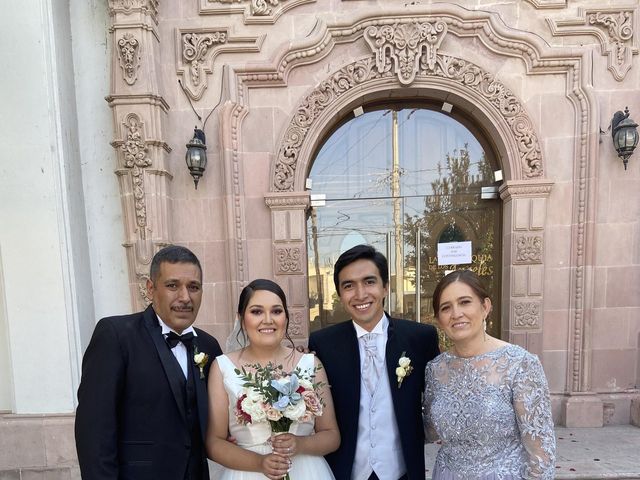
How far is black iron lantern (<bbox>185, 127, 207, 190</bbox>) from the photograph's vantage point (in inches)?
153

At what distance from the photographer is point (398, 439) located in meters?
1.88

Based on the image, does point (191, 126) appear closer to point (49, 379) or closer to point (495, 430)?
point (49, 379)

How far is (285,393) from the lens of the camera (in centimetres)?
142

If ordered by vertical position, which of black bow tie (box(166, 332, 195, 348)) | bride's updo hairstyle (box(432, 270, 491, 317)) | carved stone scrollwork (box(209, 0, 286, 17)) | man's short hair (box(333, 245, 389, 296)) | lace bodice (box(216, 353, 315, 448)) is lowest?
lace bodice (box(216, 353, 315, 448))

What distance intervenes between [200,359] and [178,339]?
167 millimetres

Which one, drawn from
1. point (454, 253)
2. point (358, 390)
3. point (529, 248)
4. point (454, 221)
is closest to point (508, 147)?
point (454, 221)

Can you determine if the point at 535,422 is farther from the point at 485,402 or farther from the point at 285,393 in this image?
the point at 285,393

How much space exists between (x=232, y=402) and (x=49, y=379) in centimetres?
320

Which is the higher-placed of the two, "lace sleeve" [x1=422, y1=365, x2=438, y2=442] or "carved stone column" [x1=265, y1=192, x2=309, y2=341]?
"carved stone column" [x1=265, y1=192, x2=309, y2=341]

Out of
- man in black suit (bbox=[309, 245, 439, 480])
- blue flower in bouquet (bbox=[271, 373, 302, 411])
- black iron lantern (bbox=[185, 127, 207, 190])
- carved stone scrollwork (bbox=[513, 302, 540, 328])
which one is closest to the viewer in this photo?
blue flower in bouquet (bbox=[271, 373, 302, 411])

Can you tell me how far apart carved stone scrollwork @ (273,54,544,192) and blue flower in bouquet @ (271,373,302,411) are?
2.94 metres

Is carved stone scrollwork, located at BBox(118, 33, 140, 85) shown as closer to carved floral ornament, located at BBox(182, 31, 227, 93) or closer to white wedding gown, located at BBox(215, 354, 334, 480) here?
carved floral ornament, located at BBox(182, 31, 227, 93)

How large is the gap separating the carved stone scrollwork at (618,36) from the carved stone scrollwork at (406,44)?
72.2 inches

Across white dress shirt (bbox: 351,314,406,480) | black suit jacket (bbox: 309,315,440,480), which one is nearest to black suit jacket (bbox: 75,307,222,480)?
black suit jacket (bbox: 309,315,440,480)
